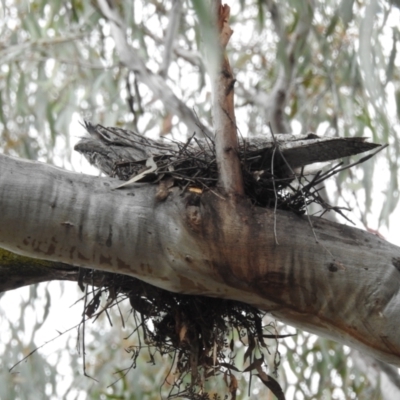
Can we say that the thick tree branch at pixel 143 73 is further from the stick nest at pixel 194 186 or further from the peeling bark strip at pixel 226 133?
the peeling bark strip at pixel 226 133

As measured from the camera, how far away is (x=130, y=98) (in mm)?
2887

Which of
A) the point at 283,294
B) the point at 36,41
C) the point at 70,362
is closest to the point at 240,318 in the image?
the point at 283,294

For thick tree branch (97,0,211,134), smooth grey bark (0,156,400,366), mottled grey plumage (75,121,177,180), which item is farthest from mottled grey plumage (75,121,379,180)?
thick tree branch (97,0,211,134)

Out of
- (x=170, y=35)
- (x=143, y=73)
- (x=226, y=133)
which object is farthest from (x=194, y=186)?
(x=170, y=35)

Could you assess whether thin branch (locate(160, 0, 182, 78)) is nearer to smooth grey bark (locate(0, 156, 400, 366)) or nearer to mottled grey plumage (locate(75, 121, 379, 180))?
mottled grey plumage (locate(75, 121, 379, 180))

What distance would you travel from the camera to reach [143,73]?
107 inches

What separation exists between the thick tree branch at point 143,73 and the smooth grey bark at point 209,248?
1436mm

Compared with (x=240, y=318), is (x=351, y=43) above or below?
above

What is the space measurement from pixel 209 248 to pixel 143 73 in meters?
1.70

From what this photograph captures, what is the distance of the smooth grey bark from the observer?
111cm

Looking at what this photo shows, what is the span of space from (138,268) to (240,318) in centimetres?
32

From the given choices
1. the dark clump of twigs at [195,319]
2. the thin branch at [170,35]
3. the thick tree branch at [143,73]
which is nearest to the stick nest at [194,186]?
the dark clump of twigs at [195,319]

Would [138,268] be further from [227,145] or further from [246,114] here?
[246,114]

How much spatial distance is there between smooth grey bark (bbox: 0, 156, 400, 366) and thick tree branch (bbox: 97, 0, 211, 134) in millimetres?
1436
